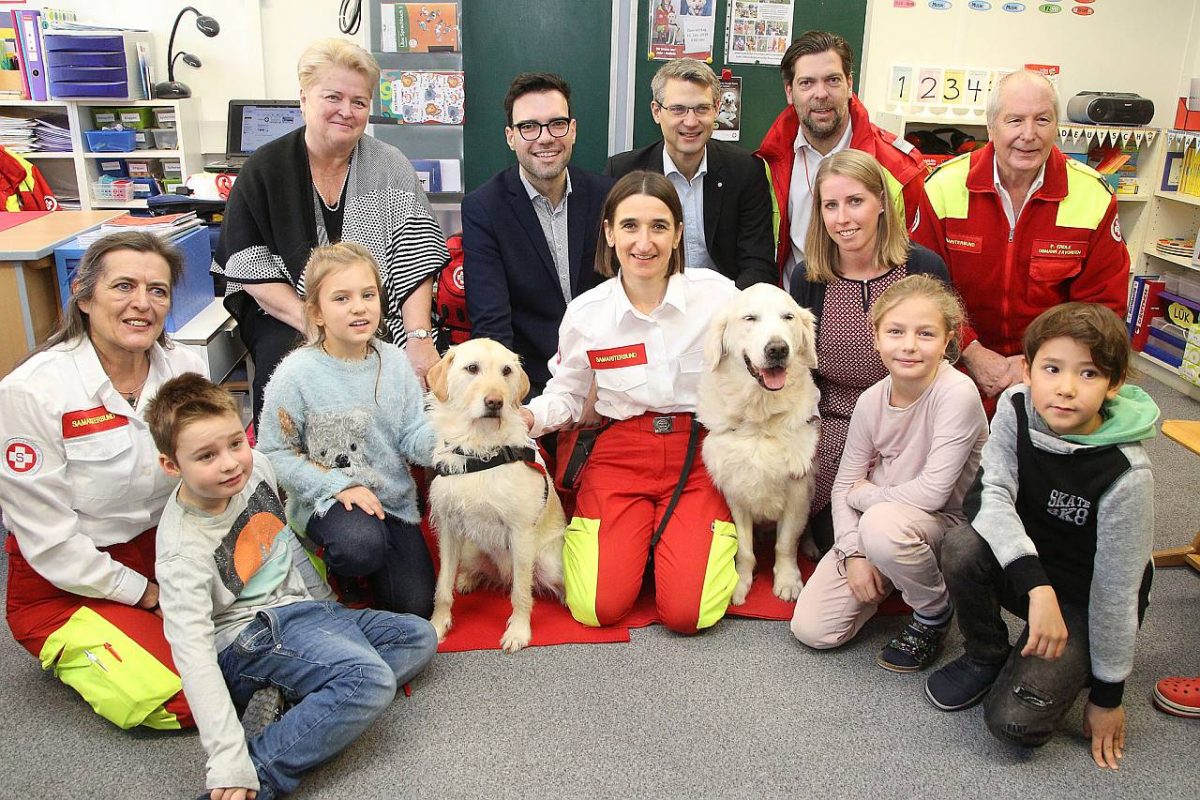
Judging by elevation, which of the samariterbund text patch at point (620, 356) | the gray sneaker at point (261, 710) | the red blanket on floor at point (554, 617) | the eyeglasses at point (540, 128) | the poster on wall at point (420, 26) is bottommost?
the red blanket on floor at point (554, 617)

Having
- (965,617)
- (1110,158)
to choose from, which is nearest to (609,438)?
(965,617)

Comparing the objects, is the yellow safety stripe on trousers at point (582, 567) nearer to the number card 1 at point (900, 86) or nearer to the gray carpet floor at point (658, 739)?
the gray carpet floor at point (658, 739)

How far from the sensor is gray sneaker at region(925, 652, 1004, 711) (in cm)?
222

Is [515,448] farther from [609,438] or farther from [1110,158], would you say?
[1110,158]

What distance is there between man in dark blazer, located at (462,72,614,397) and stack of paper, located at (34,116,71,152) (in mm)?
3641

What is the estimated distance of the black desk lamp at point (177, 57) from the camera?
17.4 ft

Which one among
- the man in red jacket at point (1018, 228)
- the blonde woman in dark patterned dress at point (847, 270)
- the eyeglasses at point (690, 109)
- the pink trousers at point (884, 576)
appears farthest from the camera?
the eyeglasses at point (690, 109)

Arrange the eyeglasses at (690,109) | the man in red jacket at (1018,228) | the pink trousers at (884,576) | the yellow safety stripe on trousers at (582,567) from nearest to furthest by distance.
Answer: the pink trousers at (884,576) → the yellow safety stripe on trousers at (582,567) → the man in red jacket at (1018,228) → the eyeglasses at (690,109)

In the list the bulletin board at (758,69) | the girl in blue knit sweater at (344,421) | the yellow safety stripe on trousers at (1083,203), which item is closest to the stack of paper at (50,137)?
the bulletin board at (758,69)

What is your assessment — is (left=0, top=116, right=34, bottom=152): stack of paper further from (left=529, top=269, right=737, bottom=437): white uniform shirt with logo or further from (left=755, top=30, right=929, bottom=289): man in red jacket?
(left=755, top=30, right=929, bottom=289): man in red jacket

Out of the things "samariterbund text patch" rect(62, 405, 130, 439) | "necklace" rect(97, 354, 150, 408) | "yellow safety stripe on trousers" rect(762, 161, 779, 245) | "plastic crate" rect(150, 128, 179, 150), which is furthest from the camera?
"plastic crate" rect(150, 128, 179, 150)

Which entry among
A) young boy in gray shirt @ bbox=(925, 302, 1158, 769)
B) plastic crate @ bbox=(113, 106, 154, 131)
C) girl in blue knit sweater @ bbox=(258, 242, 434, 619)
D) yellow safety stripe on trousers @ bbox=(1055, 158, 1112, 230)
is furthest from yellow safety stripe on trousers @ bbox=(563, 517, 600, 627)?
plastic crate @ bbox=(113, 106, 154, 131)

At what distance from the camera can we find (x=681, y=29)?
493 centimetres

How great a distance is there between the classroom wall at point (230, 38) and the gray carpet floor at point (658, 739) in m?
4.11
